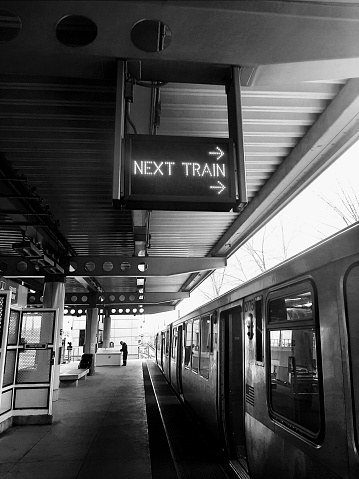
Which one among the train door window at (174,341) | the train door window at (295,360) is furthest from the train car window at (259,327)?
the train door window at (174,341)

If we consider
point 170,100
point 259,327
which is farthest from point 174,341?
point 170,100

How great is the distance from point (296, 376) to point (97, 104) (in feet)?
10.9

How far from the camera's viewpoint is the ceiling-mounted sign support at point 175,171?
9.99 ft

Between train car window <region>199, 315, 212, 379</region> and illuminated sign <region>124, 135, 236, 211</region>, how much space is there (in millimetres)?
4140

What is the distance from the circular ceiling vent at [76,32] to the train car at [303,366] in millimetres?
2383

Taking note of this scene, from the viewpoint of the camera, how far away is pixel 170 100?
14.8 ft

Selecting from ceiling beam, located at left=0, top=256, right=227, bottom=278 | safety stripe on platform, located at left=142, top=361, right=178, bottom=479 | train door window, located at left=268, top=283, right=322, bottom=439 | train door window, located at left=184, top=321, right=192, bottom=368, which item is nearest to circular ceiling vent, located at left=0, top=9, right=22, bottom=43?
train door window, located at left=268, top=283, right=322, bottom=439

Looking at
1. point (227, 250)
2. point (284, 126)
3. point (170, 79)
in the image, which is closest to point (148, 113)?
point (170, 79)

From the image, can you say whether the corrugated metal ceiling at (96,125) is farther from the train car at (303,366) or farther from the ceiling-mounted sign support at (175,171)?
the train car at (303,366)

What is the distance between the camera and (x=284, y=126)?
493cm

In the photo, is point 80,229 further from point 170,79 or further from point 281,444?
point 281,444

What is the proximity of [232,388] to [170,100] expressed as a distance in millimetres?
3953

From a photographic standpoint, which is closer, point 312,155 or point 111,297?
point 312,155

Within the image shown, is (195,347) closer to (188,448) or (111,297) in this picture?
(188,448)
